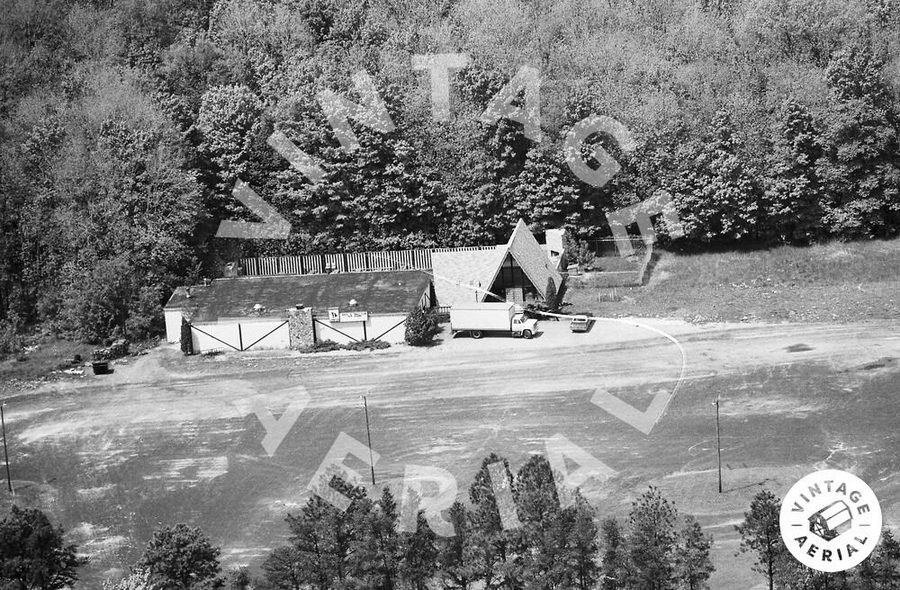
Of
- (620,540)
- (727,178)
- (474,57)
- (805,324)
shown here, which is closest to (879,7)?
(727,178)

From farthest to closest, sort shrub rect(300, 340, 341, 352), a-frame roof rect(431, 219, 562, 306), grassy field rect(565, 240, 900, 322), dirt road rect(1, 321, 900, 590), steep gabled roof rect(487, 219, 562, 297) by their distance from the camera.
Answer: a-frame roof rect(431, 219, 562, 306), steep gabled roof rect(487, 219, 562, 297), grassy field rect(565, 240, 900, 322), shrub rect(300, 340, 341, 352), dirt road rect(1, 321, 900, 590)

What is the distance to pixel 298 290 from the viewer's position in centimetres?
5578

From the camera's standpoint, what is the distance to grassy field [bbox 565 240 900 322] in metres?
53.0

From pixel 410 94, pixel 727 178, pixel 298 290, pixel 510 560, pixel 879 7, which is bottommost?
pixel 510 560

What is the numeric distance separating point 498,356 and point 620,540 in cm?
2316

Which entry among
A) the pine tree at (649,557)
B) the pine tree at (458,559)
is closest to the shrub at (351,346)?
the pine tree at (458,559)

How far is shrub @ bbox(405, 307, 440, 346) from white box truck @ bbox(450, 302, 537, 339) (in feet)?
3.84

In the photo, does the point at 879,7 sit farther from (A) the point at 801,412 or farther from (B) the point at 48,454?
(B) the point at 48,454

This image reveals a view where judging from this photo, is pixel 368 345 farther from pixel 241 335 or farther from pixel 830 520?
pixel 830 520

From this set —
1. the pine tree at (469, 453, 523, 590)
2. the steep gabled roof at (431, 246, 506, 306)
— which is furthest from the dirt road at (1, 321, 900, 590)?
the pine tree at (469, 453, 523, 590)

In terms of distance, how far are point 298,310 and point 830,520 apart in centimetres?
3517

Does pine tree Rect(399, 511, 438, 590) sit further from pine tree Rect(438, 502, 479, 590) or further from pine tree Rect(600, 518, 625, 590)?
pine tree Rect(600, 518, 625, 590)

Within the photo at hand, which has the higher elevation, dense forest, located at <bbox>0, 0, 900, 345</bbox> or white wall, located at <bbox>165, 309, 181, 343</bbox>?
dense forest, located at <bbox>0, 0, 900, 345</bbox>

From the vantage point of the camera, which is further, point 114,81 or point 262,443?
point 114,81
